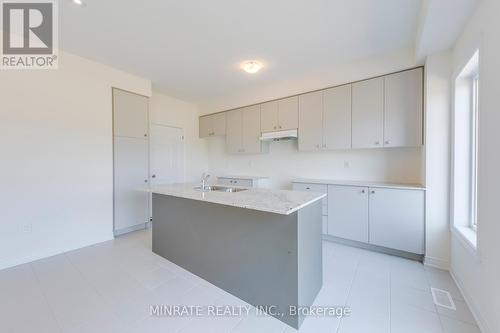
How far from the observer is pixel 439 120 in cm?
232

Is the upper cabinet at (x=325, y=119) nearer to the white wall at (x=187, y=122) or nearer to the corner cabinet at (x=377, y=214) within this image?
the corner cabinet at (x=377, y=214)

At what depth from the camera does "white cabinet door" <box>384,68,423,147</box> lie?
2566 millimetres

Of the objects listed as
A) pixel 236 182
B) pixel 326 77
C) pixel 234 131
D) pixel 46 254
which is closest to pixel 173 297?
pixel 46 254

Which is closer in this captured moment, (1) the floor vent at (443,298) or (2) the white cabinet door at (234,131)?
(1) the floor vent at (443,298)

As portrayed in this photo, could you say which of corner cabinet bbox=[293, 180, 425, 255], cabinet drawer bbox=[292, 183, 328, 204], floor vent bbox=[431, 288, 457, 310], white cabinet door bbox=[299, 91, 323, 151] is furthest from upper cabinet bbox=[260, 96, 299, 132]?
floor vent bbox=[431, 288, 457, 310]

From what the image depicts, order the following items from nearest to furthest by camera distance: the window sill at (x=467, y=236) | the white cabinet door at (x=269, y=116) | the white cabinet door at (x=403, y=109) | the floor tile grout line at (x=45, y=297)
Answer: the floor tile grout line at (x=45, y=297)
the window sill at (x=467, y=236)
the white cabinet door at (x=403, y=109)
the white cabinet door at (x=269, y=116)

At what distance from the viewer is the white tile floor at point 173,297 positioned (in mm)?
1539

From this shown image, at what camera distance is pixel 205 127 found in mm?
5020

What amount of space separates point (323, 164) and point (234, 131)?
1.96 metres

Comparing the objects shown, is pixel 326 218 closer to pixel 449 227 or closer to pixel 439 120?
pixel 449 227

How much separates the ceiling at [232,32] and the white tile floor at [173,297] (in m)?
2.65

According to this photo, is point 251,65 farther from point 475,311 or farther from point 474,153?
point 475,311

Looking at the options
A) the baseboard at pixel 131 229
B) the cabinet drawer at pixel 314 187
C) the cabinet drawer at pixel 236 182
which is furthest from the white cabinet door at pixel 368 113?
the baseboard at pixel 131 229

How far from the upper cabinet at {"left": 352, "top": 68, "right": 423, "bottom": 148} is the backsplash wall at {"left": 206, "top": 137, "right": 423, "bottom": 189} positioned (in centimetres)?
33
